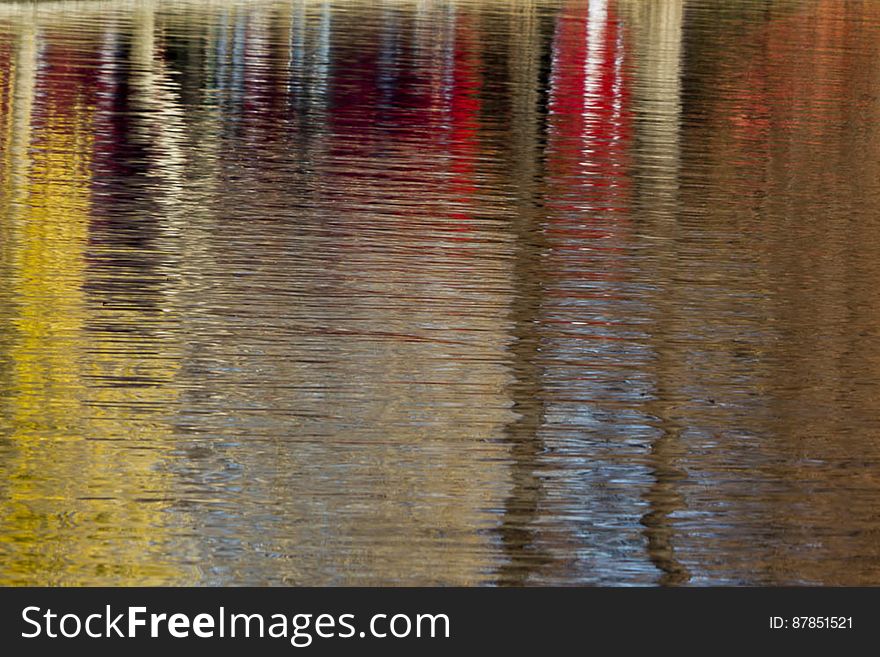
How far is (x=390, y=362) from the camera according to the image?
8.91m

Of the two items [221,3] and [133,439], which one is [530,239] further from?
[221,3]

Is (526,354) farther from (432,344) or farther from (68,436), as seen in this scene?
(68,436)

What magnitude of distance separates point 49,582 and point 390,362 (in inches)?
126

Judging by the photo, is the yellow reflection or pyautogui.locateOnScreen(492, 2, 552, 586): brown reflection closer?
the yellow reflection

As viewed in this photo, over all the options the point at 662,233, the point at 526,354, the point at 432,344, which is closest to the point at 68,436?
the point at 432,344

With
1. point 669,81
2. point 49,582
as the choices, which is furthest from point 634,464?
point 669,81

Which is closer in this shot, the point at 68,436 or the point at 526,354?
the point at 68,436

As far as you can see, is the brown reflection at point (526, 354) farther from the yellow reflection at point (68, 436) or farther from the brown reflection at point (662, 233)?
the yellow reflection at point (68, 436)

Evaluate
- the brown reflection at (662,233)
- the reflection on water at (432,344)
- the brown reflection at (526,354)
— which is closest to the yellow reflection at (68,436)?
the reflection on water at (432,344)

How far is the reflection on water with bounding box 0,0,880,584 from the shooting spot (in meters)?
6.55

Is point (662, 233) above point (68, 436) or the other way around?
above

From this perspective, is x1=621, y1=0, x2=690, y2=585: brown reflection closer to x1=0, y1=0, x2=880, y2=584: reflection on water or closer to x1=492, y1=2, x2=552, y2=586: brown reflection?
x1=0, y1=0, x2=880, y2=584: reflection on water

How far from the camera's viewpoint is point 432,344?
930 cm

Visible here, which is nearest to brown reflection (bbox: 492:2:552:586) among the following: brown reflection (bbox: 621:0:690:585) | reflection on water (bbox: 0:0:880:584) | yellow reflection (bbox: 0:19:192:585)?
reflection on water (bbox: 0:0:880:584)
